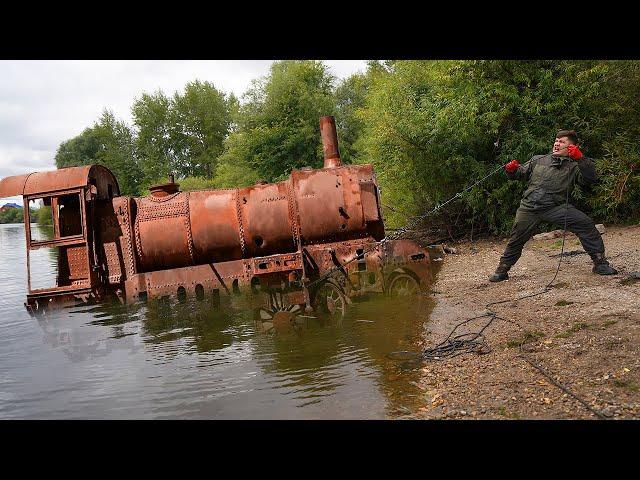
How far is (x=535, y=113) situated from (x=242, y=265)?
9.43 meters

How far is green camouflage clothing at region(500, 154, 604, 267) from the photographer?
797 centimetres

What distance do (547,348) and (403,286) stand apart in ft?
12.9

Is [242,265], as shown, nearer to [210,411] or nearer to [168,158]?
[210,411]

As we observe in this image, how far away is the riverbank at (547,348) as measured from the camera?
4.00 m

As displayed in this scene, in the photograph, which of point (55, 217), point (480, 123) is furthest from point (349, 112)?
point (55, 217)

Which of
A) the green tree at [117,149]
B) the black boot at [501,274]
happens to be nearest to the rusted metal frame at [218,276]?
the black boot at [501,274]

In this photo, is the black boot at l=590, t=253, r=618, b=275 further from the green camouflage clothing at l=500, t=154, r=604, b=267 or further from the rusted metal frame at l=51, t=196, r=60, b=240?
the rusted metal frame at l=51, t=196, r=60, b=240

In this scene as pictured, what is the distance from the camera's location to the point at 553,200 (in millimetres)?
8383

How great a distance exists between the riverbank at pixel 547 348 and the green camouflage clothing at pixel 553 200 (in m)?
0.73

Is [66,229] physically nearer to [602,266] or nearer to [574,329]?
[574,329]

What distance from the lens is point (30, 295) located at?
922cm

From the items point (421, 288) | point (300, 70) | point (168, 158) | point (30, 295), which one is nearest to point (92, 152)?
point (168, 158)

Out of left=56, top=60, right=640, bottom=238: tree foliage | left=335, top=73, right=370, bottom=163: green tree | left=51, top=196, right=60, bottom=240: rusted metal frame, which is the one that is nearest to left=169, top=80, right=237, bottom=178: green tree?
left=335, top=73, right=370, bottom=163: green tree

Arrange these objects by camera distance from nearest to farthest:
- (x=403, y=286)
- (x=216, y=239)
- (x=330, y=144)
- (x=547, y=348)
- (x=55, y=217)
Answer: (x=547, y=348) → (x=403, y=286) → (x=216, y=239) → (x=55, y=217) → (x=330, y=144)
